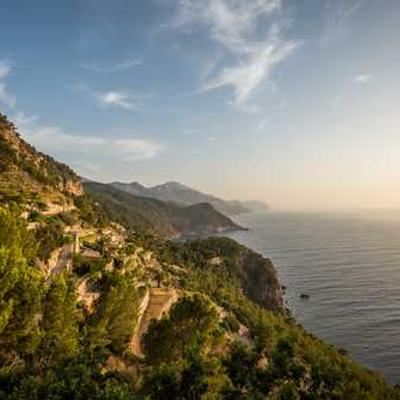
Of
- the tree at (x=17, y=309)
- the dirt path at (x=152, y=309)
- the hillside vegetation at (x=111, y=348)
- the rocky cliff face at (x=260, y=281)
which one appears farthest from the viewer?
the rocky cliff face at (x=260, y=281)

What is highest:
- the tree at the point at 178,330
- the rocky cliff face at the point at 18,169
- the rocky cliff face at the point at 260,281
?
the rocky cliff face at the point at 18,169

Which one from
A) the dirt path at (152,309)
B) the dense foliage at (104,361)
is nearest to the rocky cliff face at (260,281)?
the dirt path at (152,309)

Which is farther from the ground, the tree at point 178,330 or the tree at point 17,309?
the tree at point 17,309

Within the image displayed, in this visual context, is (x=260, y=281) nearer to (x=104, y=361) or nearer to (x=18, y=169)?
(x=18, y=169)

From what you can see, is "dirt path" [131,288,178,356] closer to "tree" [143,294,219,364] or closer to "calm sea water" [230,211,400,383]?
"tree" [143,294,219,364]

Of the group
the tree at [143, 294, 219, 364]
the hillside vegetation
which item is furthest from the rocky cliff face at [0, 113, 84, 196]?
the tree at [143, 294, 219, 364]

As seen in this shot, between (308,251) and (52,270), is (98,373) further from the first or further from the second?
(308,251)

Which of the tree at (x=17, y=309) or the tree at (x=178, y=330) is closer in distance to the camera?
the tree at (x=17, y=309)

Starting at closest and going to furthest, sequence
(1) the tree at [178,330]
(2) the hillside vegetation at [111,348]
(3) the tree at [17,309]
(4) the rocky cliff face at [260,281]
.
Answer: (2) the hillside vegetation at [111,348] → (3) the tree at [17,309] → (1) the tree at [178,330] → (4) the rocky cliff face at [260,281]

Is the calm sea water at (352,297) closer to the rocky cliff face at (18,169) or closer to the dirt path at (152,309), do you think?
the dirt path at (152,309)

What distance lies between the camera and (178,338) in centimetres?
3216

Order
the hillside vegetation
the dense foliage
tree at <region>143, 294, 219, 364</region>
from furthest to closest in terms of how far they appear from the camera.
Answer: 1. tree at <region>143, 294, 219, 364</region>
2. the hillside vegetation
3. the dense foliage

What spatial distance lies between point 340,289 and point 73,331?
316ft

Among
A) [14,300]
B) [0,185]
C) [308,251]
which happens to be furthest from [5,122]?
[308,251]
